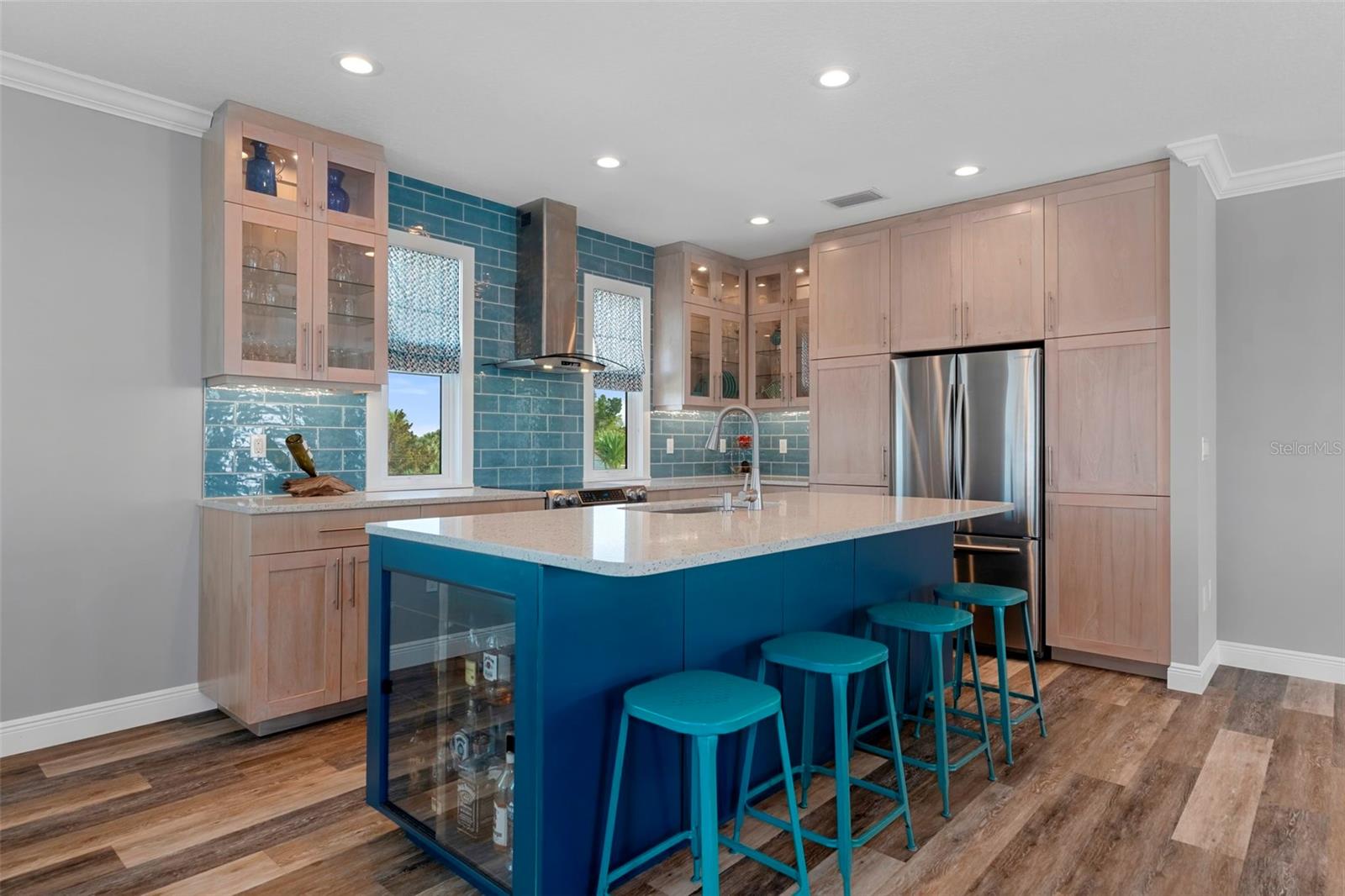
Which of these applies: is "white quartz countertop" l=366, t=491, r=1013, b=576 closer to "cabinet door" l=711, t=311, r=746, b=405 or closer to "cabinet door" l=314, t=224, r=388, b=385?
"cabinet door" l=314, t=224, r=388, b=385

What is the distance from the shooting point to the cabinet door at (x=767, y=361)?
233 inches

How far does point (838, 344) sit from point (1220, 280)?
7.09 ft

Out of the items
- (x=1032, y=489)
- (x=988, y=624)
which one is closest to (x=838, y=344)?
(x=1032, y=489)

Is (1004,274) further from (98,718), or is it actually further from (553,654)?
(98,718)

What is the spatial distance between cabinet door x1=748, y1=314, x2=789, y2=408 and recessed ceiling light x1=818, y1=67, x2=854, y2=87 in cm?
283

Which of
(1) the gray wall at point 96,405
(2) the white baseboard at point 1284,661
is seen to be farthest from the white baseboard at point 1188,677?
(1) the gray wall at point 96,405

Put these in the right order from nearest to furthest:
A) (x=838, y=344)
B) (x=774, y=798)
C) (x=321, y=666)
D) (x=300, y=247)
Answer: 1. (x=774, y=798)
2. (x=321, y=666)
3. (x=300, y=247)
4. (x=838, y=344)

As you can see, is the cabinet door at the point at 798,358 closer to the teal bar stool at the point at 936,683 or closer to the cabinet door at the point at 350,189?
the teal bar stool at the point at 936,683

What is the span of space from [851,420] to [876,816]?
3052 mm

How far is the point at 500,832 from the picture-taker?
198 centimetres

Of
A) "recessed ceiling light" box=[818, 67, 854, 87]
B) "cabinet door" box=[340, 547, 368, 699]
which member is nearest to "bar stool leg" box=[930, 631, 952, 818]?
"recessed ceiling light" box=[818, 67, 854, 87]

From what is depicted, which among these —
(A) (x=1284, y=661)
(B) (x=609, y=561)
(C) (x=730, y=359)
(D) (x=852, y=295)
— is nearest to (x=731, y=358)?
(C) (x=730, y=359)

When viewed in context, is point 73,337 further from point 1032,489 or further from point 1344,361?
point 1344,361

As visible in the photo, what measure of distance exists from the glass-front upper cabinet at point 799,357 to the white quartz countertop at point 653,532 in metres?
Answer: 2.71
